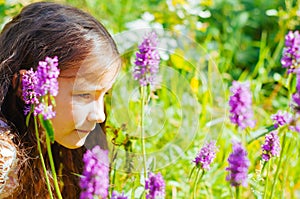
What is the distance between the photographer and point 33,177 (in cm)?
164

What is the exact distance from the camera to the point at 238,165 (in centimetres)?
95

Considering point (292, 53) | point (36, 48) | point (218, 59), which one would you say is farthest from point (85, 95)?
point (218, 59)

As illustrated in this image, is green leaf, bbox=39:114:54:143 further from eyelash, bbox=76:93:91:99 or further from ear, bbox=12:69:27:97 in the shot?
ear, bbox=12:69:27:97

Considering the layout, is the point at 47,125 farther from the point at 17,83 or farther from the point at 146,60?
the point at 17,83

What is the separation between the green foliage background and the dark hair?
215 millimetres

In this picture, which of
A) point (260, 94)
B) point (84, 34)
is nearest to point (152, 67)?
point (84, 34)

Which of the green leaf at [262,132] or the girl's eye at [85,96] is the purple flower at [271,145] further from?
the girl's eye at [85,96]

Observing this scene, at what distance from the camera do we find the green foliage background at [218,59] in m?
2.02

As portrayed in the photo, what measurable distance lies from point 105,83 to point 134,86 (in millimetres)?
67

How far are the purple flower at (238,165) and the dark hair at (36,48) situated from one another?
666mm

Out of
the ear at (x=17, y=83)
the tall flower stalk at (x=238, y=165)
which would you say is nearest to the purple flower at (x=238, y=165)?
the tall flower stalk at (x=238, y=165)

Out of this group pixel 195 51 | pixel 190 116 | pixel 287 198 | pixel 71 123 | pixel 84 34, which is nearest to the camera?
pixel 71 123

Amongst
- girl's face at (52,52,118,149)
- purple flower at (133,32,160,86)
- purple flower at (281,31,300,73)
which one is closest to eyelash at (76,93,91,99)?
girl's face at (52,52,118,149)

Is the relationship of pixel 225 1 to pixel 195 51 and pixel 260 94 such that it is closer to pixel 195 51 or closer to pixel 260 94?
pixel 260 94
